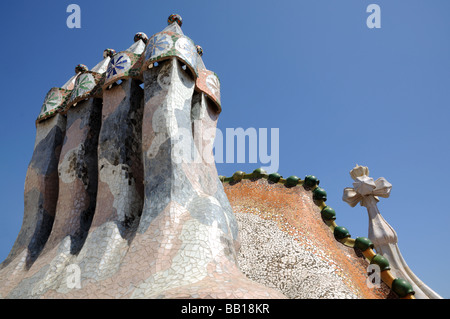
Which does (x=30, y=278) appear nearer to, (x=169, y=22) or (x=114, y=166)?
(x=114, y=166)

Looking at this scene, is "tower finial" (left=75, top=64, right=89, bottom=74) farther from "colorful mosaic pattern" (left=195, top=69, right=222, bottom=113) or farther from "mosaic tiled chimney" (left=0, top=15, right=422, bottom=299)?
"colorful mosaic pattern" (left=195, top=69, right=222, bottom=113)

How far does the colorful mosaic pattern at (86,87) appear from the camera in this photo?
647cm

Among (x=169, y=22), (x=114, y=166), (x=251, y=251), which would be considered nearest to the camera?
(x=114, y=166)

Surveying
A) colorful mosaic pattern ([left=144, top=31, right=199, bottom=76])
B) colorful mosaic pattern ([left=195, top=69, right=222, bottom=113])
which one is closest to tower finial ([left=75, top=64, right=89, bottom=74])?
colorful mosaic pattern ([left=144, top=31, right=199, bottom=76])

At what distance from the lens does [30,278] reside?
188 inches

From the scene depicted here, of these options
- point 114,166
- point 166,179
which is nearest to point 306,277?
point 166,179

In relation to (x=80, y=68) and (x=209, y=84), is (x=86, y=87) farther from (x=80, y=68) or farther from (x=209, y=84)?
(x=209, y=84)

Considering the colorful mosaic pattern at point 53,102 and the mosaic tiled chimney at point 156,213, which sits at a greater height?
the colorful mosaic pattern at point 53,102

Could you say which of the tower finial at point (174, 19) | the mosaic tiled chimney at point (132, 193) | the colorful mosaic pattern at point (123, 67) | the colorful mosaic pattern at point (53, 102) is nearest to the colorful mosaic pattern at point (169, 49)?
the mosaic tiled chimney at point (132, 193)

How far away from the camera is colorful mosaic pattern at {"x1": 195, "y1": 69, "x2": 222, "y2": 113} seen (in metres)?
6.27

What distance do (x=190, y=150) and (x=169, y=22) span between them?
3.13 meters

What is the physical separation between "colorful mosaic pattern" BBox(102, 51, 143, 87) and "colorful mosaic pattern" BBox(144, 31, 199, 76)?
39 centimetres

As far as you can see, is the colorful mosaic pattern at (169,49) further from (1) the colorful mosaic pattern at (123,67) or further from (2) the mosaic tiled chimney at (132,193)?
(1) the colorful mosaic pattern at (123,67)

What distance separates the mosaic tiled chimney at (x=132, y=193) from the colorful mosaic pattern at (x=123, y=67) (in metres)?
0.02
